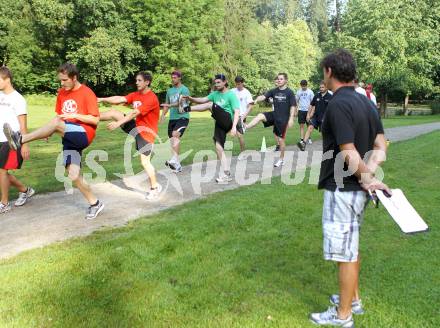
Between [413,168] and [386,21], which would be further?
[386,21]

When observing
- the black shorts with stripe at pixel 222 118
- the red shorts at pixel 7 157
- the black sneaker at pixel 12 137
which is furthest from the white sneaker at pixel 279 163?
the black sneaker at pixel 12 137

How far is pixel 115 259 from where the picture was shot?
5145 millimetres

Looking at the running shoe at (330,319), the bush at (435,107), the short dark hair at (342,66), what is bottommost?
the bush at (435,107)

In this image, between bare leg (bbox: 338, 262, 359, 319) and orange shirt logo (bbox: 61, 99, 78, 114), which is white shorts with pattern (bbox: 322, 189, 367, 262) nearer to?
bare leg (bbox: 338, 262, 359, 319)

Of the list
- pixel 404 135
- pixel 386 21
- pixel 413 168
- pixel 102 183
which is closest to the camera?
pixel 102 183

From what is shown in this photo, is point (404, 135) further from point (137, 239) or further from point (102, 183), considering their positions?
point (137, 239)

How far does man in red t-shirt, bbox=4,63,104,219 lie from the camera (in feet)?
20.2

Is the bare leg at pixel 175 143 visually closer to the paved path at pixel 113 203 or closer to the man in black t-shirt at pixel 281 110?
the paved path at pixel 113 203

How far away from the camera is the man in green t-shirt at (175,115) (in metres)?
10.1

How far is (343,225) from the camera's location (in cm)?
367

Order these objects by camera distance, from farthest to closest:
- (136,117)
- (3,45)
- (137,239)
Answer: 1. (3,45)
2. (136,117)
3. (137,239)

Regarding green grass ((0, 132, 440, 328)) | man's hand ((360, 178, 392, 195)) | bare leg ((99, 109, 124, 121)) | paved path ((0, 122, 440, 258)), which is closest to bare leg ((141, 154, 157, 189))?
paved path ((0, 122, 440, 258))

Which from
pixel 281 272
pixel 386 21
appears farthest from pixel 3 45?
pixel 281 272

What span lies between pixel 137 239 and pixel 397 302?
2.98 meters
